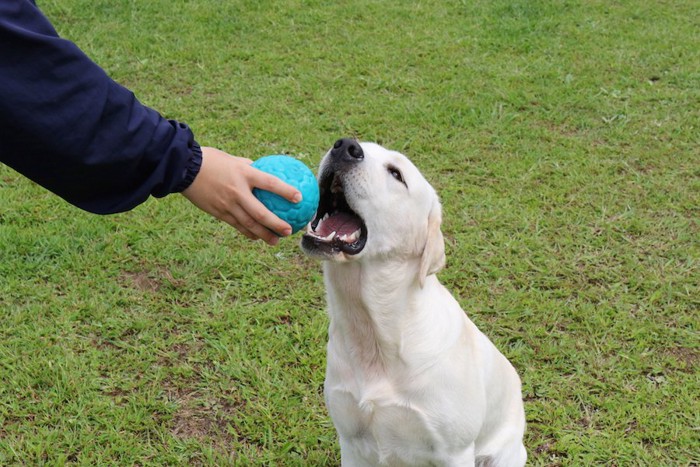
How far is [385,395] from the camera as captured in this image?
2479mm

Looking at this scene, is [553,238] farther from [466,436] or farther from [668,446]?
[466,436]

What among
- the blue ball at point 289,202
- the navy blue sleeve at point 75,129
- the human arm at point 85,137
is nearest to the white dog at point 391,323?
the blue ball at point 289,202

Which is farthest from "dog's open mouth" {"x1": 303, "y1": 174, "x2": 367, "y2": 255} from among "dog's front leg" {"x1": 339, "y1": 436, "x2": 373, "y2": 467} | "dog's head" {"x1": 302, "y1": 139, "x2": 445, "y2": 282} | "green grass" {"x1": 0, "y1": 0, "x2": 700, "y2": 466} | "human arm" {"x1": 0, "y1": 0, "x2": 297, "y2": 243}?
"green grass" {"x1": 0, "y1": 0, "x2": 700, "y2": 466}

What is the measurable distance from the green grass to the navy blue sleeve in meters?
1.60

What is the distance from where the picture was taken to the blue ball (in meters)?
2.18

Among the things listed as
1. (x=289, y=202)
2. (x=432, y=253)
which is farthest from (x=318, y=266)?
(x=289, y=202)

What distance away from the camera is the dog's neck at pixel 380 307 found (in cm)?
250

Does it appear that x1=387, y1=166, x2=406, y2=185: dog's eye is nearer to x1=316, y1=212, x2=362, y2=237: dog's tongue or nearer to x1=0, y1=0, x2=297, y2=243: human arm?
x1=316, y1=212, x2=362, y2=237: dog's tongue

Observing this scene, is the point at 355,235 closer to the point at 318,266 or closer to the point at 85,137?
the point at 85,137

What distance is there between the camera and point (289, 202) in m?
2.18

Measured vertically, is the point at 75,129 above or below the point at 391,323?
above

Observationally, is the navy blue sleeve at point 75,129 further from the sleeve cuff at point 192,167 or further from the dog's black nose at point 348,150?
the dog's black nose at point 348,150

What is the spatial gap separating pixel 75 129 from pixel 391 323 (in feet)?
4.09

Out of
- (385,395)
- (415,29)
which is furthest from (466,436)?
(415,29)
